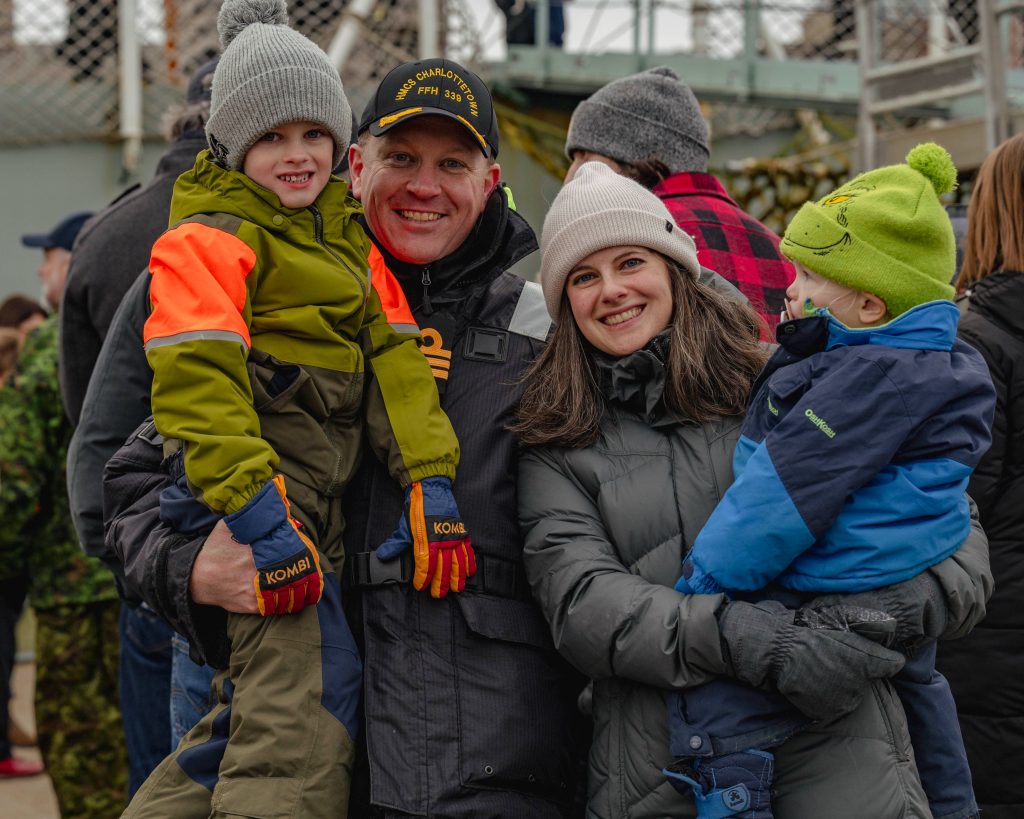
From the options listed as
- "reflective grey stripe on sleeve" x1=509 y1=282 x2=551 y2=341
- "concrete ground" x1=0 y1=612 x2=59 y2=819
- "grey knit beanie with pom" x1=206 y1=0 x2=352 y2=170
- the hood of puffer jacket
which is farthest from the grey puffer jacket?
"concrete ground" x1=0 y1=612 x2=59 y2=819

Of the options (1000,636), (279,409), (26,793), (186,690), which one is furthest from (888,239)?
(26,793)

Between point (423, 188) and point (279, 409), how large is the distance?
64 cm

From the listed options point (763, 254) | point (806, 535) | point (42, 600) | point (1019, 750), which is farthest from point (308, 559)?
point (42, 600)

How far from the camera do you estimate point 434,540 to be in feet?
7.97

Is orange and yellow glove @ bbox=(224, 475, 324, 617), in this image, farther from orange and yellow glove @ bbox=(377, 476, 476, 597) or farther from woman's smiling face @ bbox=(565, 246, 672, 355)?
woman's smiling face @ bbox=(565, 246, 672, 355)

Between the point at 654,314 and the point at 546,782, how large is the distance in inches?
38.3

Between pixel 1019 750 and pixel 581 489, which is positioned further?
pixel 1019 750

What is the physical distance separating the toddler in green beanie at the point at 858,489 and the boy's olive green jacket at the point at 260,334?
2.13 ft

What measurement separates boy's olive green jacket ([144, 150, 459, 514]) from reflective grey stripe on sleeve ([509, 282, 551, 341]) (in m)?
0.25

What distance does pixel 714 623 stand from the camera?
2.22 m

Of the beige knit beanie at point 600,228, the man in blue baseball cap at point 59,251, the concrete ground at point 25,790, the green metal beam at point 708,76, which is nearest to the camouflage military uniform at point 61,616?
the man in blue baseball cap at point 59,251

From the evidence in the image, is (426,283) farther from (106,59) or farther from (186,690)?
(106,59)

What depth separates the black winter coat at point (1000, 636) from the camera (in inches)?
127

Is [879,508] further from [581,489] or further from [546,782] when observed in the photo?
[546,782]
